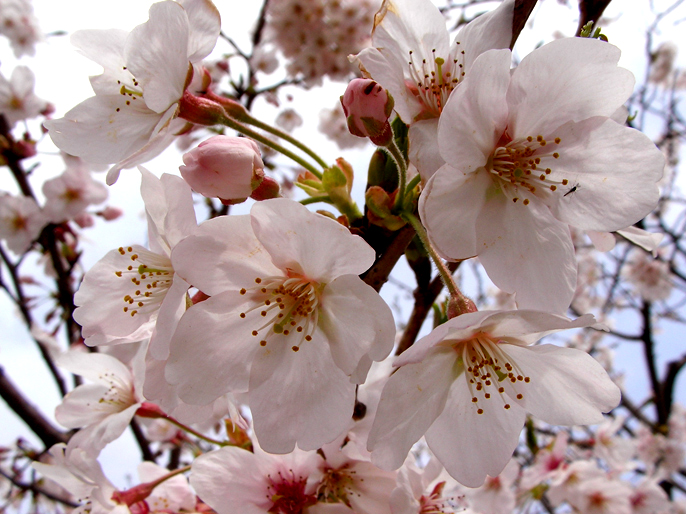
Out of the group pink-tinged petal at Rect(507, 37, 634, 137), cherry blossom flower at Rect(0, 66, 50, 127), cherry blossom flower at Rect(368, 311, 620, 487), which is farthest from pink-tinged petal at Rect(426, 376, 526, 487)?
cherry blossom flower at Rect(0, 66, 50, 127)

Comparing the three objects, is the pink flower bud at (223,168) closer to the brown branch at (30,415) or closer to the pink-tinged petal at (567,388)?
the pink-tinged petal at (567,388)

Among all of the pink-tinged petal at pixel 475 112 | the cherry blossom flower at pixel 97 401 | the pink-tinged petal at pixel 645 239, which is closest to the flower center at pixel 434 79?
the pink-tinged petal at pixel 475 112

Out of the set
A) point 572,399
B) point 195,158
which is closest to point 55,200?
point 195,158

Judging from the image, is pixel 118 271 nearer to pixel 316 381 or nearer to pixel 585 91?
pixel 316 381

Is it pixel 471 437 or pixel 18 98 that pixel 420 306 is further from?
→ pixel 18 98

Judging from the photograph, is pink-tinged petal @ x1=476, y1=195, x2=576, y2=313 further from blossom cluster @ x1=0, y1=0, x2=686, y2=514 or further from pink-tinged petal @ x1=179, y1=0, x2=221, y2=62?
pink-tinged petal @ x1=179, y1=0, x2=221, y2=62

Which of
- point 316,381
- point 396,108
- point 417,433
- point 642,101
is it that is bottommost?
point 417,433

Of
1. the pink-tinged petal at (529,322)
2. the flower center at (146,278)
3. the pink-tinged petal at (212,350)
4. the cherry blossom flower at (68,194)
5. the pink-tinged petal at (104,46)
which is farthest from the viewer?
the cherry blossom flower at (68,194)

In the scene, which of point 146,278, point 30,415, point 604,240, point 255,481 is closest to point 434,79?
point 604,240
